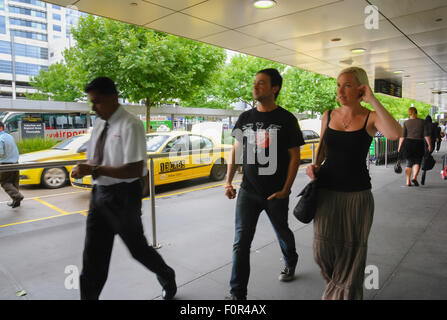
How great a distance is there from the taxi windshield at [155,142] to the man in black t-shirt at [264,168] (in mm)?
5748

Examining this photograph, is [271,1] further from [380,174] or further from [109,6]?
[380,174]

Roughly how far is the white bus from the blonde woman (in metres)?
19.0

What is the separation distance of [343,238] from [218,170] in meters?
7.50

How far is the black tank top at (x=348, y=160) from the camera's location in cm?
228

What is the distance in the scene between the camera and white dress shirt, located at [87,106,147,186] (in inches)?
91.6

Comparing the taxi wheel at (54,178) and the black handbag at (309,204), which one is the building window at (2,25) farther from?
the black handbag at (309,204)

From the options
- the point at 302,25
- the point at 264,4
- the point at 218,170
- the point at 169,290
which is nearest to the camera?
the point at 169,290

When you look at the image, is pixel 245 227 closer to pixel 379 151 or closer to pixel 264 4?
pixel 264 4

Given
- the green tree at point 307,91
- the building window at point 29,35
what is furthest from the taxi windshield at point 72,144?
the building window at point 29,35

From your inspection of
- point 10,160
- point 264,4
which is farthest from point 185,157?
point 264,4

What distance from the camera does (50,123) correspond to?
19578 millimetres

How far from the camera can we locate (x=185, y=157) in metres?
8.83

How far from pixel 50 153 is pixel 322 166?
25.9ft
